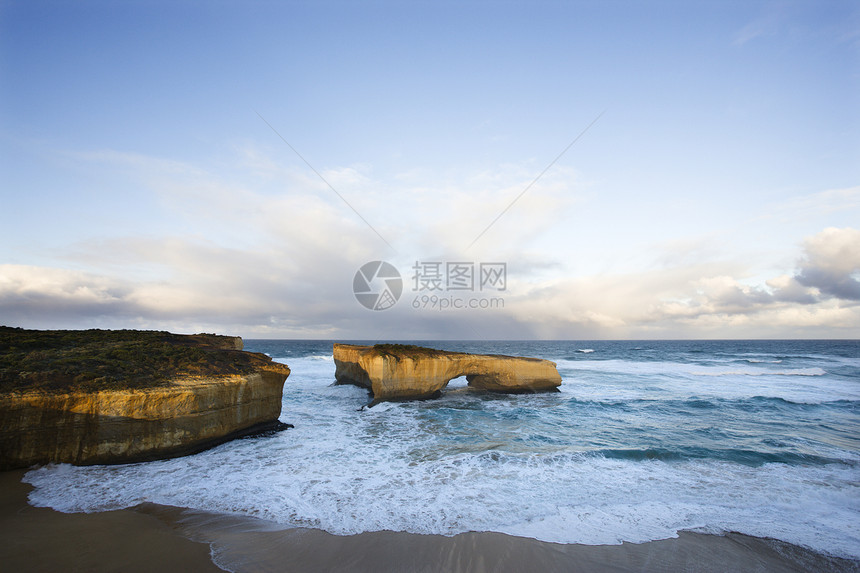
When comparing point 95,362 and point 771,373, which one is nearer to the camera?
point 95,362

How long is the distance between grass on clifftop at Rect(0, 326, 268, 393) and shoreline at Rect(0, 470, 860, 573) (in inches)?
119

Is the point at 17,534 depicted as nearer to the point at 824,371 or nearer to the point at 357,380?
the point at 357,380

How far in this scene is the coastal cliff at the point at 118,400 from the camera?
27.3 feet

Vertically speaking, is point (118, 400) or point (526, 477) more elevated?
point (118, 400)

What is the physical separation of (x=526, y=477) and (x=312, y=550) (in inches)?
217

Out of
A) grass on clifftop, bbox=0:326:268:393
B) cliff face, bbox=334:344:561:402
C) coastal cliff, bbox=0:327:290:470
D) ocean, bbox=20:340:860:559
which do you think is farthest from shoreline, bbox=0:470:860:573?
cliff face, bbox=334:344:561:402

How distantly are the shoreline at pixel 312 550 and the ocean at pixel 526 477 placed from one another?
32 cm

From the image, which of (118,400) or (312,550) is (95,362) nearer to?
(118,400)

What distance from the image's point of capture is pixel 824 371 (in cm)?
3506

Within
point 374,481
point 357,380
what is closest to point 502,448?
point 374,481

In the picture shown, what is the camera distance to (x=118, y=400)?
8875 mm

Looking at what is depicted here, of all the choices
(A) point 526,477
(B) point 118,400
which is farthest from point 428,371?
(B) point 118,400

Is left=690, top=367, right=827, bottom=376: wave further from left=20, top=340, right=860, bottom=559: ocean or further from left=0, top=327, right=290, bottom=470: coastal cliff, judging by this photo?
left=0, top=327, right=290, bottom=470: coastal cliff

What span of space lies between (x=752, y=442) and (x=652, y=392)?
11.4 meters
